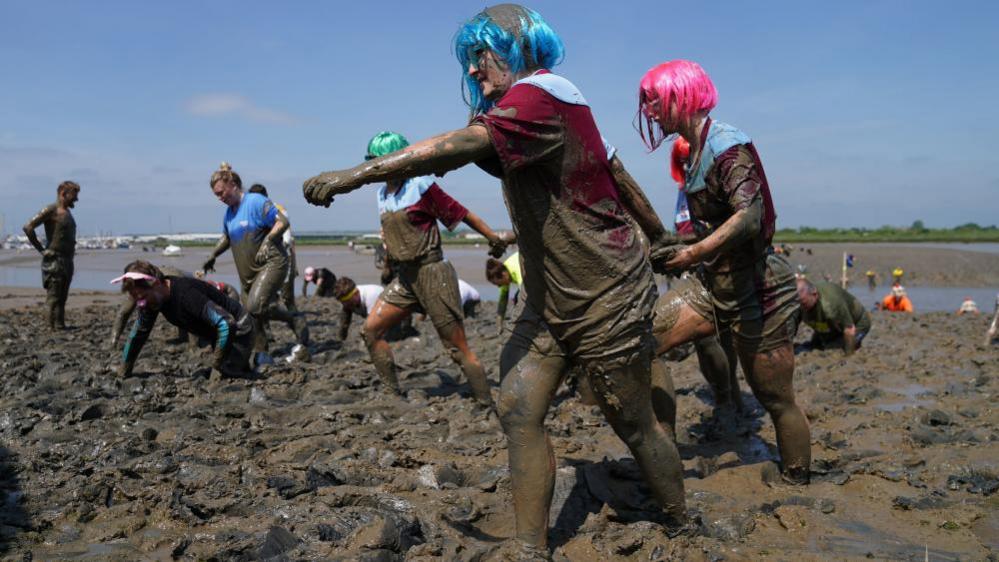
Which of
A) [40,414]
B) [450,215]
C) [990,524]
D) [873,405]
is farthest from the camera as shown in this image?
[873,405]

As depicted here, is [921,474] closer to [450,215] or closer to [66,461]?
[450,215]

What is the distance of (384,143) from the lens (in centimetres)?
560

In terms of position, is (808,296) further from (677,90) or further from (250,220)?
(250,220)

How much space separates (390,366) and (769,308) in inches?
129

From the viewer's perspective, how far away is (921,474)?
164 inches

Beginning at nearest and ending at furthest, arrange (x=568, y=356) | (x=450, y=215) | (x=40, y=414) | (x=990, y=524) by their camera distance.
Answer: (x=568, y=356), (x=990, y=524), (x=40, y=414), (x=450, y=215)

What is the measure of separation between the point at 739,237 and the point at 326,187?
1919 mm

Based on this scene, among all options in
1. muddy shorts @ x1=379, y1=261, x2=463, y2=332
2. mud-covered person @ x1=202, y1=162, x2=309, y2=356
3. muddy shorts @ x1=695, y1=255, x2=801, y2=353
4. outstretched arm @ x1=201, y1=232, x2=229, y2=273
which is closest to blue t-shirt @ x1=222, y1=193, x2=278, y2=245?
mud-covered person @ x1=202, y1=162, x2=309, y2=356

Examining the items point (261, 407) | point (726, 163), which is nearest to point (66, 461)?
point (261, 407)

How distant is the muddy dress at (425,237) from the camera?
18.1 ft

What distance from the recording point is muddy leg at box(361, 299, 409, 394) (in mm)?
5902

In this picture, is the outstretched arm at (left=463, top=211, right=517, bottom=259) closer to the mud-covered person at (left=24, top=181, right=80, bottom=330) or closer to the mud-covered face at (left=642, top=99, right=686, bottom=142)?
the mud-covered face at (left=642, top=99, right=686, bottom=142)

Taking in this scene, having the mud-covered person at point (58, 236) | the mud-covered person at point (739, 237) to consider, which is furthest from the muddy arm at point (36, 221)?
the mud-covered person at point (739, 237)

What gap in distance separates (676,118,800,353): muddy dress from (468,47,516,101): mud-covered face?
1298mm
